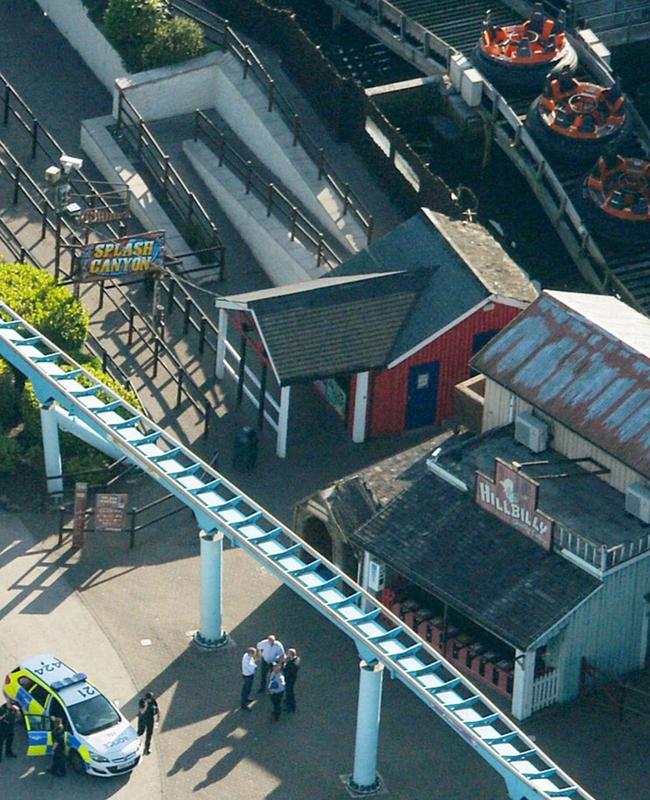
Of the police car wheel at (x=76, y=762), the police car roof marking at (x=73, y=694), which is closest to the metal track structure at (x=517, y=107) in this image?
the police car roof marking at (x=73, y=694)

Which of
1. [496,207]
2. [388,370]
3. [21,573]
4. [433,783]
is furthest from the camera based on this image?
[496,207]

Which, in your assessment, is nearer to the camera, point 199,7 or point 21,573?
point 21,573

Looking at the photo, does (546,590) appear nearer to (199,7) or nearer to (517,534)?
(517,534)

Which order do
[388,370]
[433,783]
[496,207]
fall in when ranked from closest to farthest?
[433,783] → [388,370] → [496,207]

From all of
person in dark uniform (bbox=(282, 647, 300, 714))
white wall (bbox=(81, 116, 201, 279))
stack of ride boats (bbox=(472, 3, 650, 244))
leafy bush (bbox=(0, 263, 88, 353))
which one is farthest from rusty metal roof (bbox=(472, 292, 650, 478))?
white wall (bbox=(81, 116, 201, 279))

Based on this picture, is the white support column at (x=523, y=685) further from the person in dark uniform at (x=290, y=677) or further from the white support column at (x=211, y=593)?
the white support column at (x=211, y=593)

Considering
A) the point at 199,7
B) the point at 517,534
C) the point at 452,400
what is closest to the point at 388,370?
the point at 452,400

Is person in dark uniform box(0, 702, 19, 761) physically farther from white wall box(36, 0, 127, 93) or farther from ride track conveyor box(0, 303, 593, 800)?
white wall box(36, 0, 127, 93)
